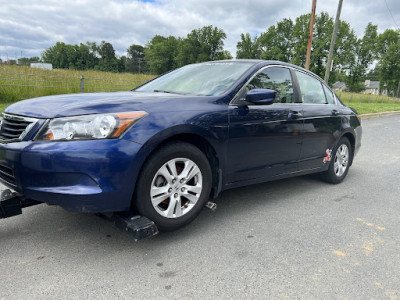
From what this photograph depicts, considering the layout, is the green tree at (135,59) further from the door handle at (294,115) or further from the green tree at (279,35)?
the door handle at (294,115)

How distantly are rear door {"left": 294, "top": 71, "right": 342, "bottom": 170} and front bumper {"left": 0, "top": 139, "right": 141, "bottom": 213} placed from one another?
2.34m

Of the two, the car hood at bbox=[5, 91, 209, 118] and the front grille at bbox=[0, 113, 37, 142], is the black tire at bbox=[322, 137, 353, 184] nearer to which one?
the car hood at bbox=[5, 91, 209, 118]

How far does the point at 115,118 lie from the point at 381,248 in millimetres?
2437

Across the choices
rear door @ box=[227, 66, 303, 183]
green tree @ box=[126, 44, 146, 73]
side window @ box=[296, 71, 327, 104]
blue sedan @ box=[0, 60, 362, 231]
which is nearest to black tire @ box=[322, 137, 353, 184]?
side window @ box=[296, 71, 327, 104]

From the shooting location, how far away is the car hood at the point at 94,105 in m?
2.43

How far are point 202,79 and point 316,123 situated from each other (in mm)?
1566

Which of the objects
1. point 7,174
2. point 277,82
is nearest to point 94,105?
point 7,174

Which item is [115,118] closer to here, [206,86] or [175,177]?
[175,177]

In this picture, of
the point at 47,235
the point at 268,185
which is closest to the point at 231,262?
the point at 47,235

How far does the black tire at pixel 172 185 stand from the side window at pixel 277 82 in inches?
42.5

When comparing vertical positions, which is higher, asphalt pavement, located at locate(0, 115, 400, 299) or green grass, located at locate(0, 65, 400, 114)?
green grass, located at locate(0, 65, 400, 114)

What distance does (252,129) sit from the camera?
3.24m

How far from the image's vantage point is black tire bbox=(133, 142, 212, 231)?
2531 millimetres

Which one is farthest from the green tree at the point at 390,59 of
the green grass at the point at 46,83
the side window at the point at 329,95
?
the side window at the point at 329,95
